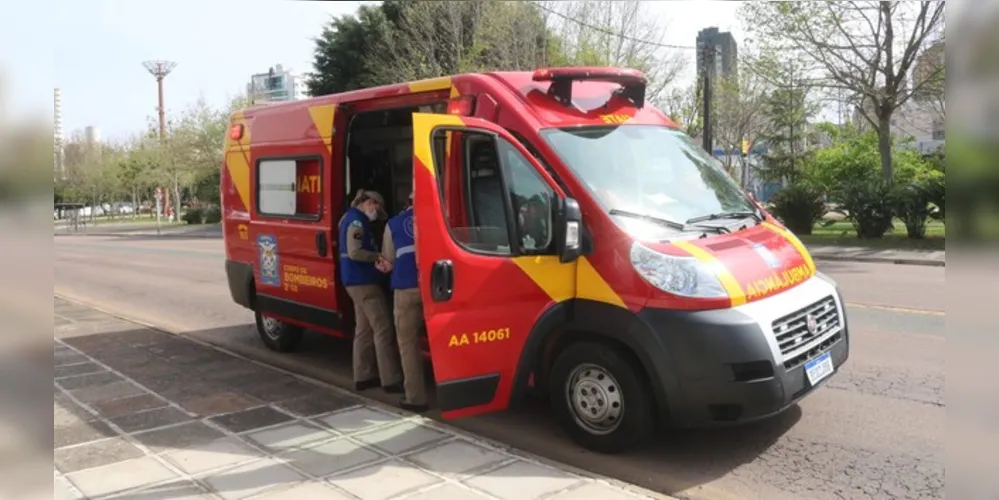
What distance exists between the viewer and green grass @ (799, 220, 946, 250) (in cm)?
1825

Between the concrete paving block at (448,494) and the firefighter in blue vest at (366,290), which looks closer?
the concrete paving block at (448,494)

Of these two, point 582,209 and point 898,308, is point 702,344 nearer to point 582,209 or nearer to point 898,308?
point 582,209

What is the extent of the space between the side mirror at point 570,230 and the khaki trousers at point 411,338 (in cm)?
148

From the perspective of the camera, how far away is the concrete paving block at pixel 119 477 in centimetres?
421

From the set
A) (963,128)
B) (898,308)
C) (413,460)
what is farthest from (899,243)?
(963,128)

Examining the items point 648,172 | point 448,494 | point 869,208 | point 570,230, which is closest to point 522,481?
point 448,494

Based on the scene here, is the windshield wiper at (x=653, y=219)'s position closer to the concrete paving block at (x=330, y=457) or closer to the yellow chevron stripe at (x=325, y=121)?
the concrete paving block at (x=330, y=457)

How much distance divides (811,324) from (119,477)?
430 centimetres

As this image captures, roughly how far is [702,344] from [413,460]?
1.88 m

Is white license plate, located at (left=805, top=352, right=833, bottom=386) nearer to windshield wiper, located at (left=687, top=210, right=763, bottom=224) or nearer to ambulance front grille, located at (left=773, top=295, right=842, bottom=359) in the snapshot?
ambulance front grille, located at (left=773, top=295, right=842, bottom=359)

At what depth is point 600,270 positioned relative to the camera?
4.43m

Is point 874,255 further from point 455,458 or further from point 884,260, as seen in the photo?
point 455,458

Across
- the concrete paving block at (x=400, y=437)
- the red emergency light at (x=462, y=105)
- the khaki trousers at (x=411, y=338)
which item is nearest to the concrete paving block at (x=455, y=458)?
the concrete paving block at (x=400, y=437)

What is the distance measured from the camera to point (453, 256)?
4.68 metres
